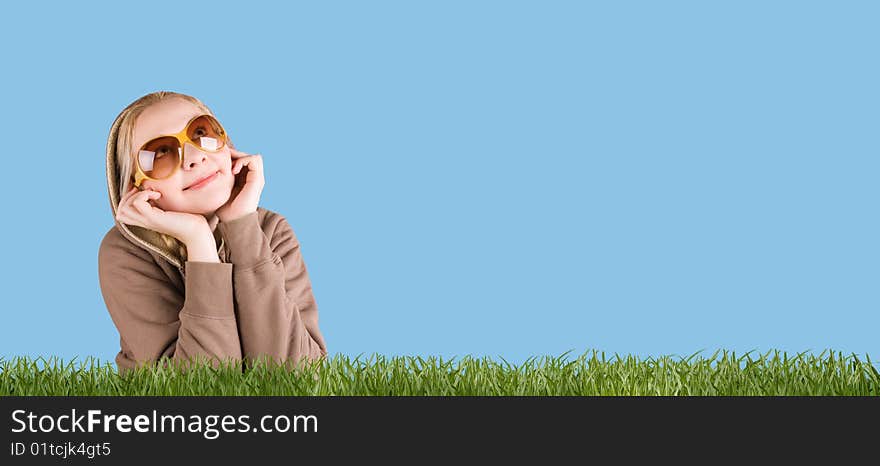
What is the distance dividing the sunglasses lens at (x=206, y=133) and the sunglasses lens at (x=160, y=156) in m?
0.07

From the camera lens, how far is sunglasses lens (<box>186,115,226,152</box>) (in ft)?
13.0

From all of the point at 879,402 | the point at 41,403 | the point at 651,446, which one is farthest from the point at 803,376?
the point at 41,403

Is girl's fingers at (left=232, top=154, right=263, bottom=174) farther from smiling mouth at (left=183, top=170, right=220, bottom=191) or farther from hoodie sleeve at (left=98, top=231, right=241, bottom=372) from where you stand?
hoodie sleeve at (left=98, top=231, right=241, bottom=372)

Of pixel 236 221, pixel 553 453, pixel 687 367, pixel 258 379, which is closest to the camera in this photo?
pixel 553 453

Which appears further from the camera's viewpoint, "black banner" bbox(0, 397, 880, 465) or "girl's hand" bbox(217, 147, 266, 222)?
"girl's hand" bbox(217, 147, 266, 222)

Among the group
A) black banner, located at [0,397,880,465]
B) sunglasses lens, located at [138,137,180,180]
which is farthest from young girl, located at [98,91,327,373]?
black banner, located at [0,397,880,465]

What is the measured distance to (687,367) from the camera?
437cm

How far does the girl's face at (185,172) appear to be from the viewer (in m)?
3.94

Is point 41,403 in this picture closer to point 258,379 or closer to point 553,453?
point 258,379

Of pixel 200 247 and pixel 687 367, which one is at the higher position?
pixel 200 247

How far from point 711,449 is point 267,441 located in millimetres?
1140

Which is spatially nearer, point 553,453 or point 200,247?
point 553,453

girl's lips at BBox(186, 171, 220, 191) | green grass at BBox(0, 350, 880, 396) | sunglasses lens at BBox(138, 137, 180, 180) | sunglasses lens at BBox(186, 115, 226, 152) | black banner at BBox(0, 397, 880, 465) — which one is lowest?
black banner at BBox(0, 397, 880, 465)

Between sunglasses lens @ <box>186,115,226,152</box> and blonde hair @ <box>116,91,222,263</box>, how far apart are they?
10 cm
